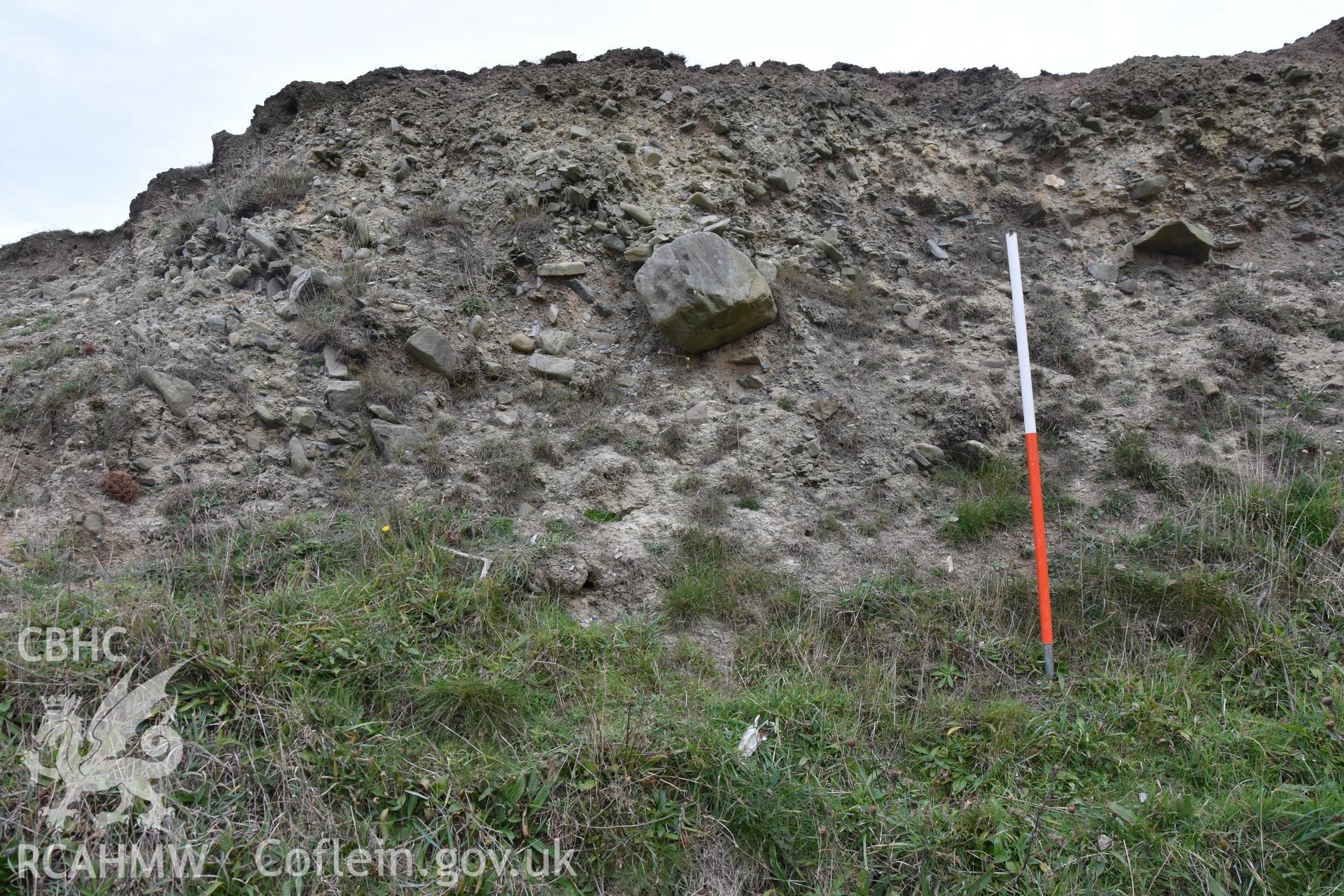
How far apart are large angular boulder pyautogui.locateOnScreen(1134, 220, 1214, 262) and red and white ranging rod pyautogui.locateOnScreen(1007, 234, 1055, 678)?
3.88 meters

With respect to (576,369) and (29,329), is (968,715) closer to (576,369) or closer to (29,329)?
(576,369)

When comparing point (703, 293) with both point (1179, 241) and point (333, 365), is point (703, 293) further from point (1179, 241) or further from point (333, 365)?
point (1179, 241)

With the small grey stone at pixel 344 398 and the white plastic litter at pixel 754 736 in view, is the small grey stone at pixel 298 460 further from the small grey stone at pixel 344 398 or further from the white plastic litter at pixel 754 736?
the white plastic litter at pixel 754 736

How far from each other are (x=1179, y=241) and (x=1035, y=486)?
15.2ft

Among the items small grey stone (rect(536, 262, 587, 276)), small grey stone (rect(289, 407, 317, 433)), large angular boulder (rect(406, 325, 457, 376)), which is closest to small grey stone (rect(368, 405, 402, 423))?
small grey stone (rect(289, 407, 317, 433))

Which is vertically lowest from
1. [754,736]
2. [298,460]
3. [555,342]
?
[754,736]

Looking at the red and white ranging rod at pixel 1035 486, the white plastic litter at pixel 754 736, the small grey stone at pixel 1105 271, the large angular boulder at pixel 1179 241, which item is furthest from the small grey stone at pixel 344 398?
the large angular boulder at pixel 1179 241

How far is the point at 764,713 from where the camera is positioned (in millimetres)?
3475

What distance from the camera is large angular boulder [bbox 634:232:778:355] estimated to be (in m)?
6.21

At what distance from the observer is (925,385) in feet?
20.2

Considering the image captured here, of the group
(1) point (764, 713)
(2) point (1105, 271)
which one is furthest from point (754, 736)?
(2) point (1105, 271)

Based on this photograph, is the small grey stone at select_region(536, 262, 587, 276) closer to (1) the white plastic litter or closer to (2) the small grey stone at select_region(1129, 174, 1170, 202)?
(1) the white plastic litter

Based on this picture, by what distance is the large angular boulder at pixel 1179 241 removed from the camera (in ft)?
23.4

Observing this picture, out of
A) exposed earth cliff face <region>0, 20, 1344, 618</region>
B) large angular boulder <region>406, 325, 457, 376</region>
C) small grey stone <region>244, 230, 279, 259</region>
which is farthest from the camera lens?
small grey stone <region>244, 230, 279, 259</region>
